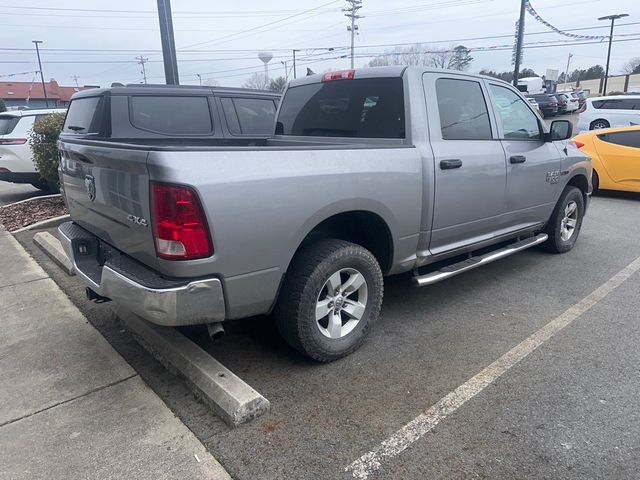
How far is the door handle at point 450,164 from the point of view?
3646 millimetres

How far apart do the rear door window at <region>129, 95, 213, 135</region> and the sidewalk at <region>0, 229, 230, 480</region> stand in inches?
94.4

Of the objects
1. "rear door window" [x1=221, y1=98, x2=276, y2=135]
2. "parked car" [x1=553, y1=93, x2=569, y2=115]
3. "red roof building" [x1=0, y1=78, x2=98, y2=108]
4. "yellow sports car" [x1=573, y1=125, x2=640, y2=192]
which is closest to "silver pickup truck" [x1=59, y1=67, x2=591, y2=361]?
"rear door window" [x1=221, y1=98, x2=276, y2=135]

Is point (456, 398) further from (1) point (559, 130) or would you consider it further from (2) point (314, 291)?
(1) point (559, 130)

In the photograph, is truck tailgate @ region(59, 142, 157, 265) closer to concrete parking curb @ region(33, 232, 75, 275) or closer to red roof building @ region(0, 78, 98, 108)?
concrete parking curb @ region(33, 232, 75, 275)

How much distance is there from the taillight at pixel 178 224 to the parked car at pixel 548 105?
1226 inches

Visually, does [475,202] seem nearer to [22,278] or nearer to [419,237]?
[419,237]

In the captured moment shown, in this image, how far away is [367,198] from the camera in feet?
10.5

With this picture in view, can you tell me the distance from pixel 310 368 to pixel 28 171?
823 cm

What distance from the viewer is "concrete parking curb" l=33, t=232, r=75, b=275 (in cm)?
523

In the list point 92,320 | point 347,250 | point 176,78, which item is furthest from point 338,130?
point 176,78

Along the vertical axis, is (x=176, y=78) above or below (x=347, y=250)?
above

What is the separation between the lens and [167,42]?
318 inches

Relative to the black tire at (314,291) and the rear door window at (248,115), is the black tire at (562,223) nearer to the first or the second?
the black tire at (314,291)

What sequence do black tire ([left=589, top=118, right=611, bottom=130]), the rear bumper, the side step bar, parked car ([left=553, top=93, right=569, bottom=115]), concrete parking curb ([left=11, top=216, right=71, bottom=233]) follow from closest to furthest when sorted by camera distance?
the rear bumper → the side step bar → concrete parking curb ([left=11, top=216, right=71, bottom=233]) → black tire ([left=589, top=118, right=611, bottom=130]) → parked car ([left=553, top=93, right=569, bottom=115])
